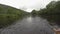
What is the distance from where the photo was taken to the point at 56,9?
80375 millimetres

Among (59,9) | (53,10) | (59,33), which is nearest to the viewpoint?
(59,33)

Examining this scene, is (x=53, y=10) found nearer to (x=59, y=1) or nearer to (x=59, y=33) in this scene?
(x=59, y=1)

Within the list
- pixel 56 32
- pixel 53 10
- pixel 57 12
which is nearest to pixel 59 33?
pixel 56 32

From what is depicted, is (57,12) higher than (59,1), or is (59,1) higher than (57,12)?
(59,1)

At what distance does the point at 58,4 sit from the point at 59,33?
6780 cm

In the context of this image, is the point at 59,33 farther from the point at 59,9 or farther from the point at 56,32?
the point at 59,9

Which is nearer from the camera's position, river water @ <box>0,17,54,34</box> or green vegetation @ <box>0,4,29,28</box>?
river water @ <box>0,17,54,34</box>

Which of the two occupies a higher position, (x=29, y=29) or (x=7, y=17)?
(x=7, y=17)

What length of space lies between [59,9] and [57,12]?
71.7 inches

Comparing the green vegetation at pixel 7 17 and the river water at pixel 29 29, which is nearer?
the river water at pixel 29 29

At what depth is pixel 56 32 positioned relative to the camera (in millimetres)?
16297

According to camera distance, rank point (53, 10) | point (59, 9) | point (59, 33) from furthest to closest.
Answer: point (53, 10) < point (59, 9) < point (59, 33)

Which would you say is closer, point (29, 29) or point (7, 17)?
point (29, 29)

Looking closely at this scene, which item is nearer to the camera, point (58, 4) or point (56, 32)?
point (56, 32)
